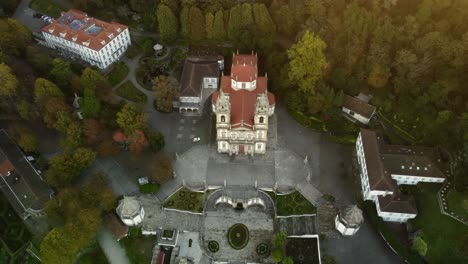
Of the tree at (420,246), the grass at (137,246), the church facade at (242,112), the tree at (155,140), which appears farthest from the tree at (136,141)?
Answer: the tree at (420,246)

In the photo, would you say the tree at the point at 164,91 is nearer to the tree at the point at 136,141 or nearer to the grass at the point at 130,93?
the grass at the point at 130,93

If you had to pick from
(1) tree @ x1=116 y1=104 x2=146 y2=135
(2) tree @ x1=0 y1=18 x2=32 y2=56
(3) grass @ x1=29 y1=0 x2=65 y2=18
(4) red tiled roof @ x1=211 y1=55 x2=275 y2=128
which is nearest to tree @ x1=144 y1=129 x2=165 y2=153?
(1) tree @ x1=116 y1=104 x2=146 y2=135

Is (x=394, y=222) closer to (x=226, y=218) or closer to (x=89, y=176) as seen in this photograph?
(x=226, y=218)

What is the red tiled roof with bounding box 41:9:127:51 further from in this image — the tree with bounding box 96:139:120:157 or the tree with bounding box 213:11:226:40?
the tree with bounding box 96:139:120:157

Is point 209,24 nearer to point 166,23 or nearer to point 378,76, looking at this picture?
point 166,23

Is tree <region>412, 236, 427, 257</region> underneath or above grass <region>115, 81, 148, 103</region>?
underneath

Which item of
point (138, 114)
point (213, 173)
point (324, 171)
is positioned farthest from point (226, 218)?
point (138, 114)
